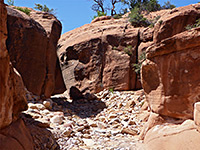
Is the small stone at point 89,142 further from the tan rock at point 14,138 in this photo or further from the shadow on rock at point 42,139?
the tan rock at point 14,138

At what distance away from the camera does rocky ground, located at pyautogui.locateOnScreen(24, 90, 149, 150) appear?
158 inches

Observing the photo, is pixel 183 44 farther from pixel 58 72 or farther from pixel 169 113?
pixel 58 72

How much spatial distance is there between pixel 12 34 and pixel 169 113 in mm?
5844

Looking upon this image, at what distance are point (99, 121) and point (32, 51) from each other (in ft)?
12.2

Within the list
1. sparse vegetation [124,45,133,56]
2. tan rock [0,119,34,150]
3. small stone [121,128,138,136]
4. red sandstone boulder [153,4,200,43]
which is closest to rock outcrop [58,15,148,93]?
sparse vegetation [124,45,133,56]

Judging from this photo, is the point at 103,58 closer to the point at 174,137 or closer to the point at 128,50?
the point at 128,50

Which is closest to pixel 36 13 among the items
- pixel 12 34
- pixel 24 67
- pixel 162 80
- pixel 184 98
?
pixel 12 34

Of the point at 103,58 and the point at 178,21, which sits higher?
the point at 178,21

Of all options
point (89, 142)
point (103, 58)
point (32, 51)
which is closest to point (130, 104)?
point (89, 142)

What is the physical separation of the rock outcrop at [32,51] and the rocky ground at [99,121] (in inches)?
41.2

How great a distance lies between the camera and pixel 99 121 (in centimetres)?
615

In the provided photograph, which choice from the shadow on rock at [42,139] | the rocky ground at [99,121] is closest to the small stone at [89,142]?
the rocky ground at [99,121]

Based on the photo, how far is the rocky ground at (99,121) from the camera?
158 inches

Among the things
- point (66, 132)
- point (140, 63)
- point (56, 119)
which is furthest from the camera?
point (140, 63)
